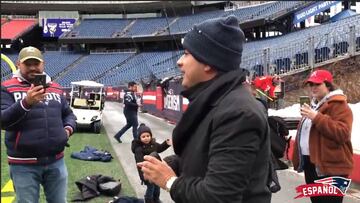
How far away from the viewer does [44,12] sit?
176 feet

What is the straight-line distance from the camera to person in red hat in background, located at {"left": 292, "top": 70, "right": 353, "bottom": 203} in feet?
12.9

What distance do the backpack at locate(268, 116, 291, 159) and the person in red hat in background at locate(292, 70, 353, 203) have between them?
255mm

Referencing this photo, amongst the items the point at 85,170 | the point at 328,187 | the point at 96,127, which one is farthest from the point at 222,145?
the point at 96,127

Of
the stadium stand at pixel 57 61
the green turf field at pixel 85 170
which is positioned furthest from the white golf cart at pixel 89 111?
the stadium stand at pixel 57 61

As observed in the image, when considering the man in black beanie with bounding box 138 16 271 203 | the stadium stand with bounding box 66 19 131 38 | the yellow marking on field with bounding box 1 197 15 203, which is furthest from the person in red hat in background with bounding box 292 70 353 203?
the stadium stand with bounding box 66 19 131 38

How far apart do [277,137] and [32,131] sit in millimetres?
2079

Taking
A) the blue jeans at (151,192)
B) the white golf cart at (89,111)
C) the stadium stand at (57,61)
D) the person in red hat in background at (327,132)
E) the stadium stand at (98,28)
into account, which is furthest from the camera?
the stadium stand at (98,28)

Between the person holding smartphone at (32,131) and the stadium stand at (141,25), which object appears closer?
the person holding smartphone at (32,131)

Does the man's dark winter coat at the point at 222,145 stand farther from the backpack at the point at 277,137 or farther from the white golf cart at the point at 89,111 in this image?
the white golf cart at the point at 89,111

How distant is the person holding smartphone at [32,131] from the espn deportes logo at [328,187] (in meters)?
2.00

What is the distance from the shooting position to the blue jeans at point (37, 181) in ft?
12.6

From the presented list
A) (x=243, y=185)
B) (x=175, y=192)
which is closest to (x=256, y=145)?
(x=243, y=185)

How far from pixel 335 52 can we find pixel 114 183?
9054 millimetres

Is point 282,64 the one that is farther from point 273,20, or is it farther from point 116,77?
point 116,77
